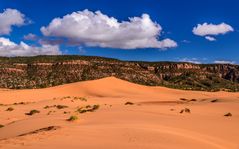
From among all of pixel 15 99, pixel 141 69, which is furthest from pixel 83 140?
pixel 141 69

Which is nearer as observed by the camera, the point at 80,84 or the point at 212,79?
the point at 80,84

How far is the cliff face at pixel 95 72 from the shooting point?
110438mm

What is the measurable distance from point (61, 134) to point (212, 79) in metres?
132

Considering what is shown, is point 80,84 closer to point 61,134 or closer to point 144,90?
point 144,90

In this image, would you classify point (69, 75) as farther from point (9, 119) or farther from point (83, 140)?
point (83, 140)

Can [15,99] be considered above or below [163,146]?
below

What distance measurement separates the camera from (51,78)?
366 ft

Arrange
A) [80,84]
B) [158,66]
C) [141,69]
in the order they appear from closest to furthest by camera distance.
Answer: [80,84]
[141,69]
[158,66]

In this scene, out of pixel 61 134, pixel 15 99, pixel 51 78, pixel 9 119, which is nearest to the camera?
pixel 61 134

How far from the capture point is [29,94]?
55.6 m

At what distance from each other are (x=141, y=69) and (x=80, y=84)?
227ft

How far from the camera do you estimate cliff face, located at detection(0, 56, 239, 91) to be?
362 feet

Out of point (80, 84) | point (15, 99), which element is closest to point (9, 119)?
point (15, 99)

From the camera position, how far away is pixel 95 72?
121875 millimetres
